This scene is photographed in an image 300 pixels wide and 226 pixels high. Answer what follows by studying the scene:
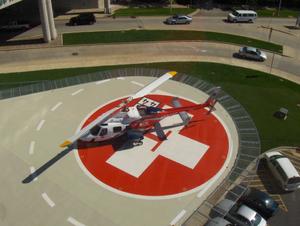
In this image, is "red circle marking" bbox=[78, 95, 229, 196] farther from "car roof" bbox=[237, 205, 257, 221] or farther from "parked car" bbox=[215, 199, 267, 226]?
"car roof" bbox=[237, 205, 257, 221]

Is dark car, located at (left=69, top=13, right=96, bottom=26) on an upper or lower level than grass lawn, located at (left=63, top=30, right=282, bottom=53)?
upper

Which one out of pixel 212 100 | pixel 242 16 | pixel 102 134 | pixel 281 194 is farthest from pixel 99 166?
pixel 242 16

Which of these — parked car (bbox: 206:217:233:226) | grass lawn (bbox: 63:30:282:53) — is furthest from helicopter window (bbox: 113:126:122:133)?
grass lawn (bbox: 63:30:282:53)

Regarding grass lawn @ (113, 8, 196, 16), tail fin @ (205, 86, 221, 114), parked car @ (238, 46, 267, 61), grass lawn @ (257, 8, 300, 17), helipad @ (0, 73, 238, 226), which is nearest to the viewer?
helipad @ (0, 73, 238, 226)

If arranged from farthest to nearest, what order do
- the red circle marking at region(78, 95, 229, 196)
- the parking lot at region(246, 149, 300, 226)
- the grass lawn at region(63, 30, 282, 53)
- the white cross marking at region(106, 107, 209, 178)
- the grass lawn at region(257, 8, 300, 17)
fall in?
the grass lawn at region(257, 8, 300, 17)
the grass lawn at region(63, 30, 282, 53)
the white cross marking at region(106, 107, 209, 178)
the red circle marking at region(78, 95, 229, 196)
the parking lot at region(246, 149, 300, 226)

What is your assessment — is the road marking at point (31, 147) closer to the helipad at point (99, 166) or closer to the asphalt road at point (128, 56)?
the helipad at point (99, 166)

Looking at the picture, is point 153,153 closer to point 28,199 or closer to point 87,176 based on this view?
point 87,176
